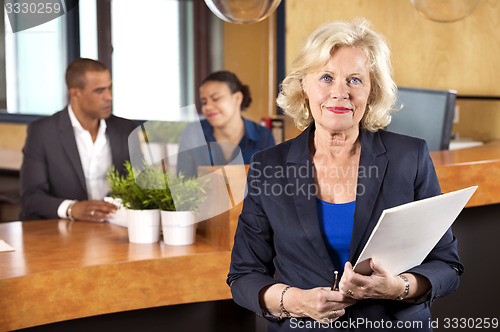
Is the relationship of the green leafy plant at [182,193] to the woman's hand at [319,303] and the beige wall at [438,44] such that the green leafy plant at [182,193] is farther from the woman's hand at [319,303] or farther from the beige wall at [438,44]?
the beige wall at [438,44]

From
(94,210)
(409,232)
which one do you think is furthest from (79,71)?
(409,232)

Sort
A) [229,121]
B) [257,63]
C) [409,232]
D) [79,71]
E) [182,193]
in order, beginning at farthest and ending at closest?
[257,63] < [229,121] < [79,71] < [182,193] < [409,232]

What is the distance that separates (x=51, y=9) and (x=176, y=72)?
467 centimetres

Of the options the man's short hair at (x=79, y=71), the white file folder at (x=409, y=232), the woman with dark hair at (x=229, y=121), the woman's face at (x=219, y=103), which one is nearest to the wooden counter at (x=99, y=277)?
the white file folder at (x=409, y=232)

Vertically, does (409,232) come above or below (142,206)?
above

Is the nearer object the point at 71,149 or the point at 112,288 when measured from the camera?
the point at 112,288

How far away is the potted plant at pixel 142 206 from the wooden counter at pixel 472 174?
1109 mm

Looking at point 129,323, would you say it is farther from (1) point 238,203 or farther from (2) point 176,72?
(2) point 176,72

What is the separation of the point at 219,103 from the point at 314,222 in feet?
8.00

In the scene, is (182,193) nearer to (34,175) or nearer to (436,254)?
(436,254)

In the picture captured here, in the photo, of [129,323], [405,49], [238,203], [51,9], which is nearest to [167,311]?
[129,323]

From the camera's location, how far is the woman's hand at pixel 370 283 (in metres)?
1.50

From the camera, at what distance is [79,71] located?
3828 millimetres

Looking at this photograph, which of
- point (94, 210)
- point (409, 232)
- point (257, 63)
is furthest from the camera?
point (257, 63)
